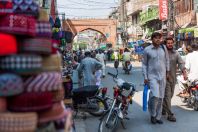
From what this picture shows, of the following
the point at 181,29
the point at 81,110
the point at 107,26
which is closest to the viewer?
the point at 81,110

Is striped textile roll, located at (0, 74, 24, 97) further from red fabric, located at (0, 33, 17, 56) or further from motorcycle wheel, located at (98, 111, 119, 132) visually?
motorcycle wheel, located at (98, 111, 119, 132)

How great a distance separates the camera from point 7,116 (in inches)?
85.9

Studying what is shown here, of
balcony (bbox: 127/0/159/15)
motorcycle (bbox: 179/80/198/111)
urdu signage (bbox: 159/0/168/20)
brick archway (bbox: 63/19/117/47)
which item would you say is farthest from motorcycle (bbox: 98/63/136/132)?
brick archway (bbox: 63/19/117/47)

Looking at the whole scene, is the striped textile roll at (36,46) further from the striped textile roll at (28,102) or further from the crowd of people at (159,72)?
the crowd of people at (159,72)

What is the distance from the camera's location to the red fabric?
2.15 metres

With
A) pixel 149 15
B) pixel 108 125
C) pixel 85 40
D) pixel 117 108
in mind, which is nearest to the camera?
pixel 108 125

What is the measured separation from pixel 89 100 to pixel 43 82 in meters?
7.16

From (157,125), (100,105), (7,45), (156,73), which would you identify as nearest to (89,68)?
(100,105)

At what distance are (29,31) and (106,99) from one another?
7457mm

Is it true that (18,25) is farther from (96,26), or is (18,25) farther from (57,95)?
(96,26)

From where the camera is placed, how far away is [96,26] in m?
77.1

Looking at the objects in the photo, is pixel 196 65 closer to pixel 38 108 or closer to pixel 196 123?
pixel 196 123

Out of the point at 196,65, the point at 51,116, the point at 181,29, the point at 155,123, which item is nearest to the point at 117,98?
the point at 155,123

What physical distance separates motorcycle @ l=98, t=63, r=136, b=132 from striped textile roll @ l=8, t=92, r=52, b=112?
199 inches
